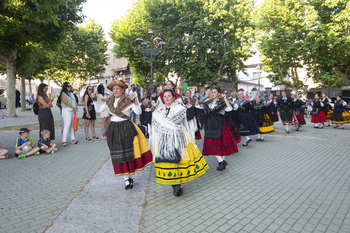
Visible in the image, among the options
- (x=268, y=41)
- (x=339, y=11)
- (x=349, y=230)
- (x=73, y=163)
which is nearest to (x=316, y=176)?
(x=349, y=230)

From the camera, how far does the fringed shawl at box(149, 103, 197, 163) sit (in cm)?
414

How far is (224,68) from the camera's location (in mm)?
25688

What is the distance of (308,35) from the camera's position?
21.6 meters

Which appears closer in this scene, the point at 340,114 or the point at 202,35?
the point at 340,114

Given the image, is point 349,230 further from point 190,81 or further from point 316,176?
point 190,81

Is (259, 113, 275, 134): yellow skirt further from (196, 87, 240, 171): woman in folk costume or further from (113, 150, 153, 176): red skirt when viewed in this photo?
(113, 150, 153, 176): red skirt

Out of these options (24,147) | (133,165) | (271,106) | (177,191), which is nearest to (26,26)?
(24,147)

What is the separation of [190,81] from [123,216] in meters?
23.2

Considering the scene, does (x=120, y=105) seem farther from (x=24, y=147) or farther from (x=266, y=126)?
(x=266, y=126)

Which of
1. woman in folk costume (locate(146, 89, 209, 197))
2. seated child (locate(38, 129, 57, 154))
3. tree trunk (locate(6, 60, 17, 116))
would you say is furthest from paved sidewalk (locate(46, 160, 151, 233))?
tree trunk (locate(6, 60, 17, 116))

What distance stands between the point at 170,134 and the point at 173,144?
20 centimetres

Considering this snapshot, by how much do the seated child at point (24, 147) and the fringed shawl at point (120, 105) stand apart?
3.83 metres

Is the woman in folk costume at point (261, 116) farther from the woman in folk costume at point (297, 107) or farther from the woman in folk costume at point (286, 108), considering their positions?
the woman in folk costume at point (297, 107)

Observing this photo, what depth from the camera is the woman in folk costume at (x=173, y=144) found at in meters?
4.11
